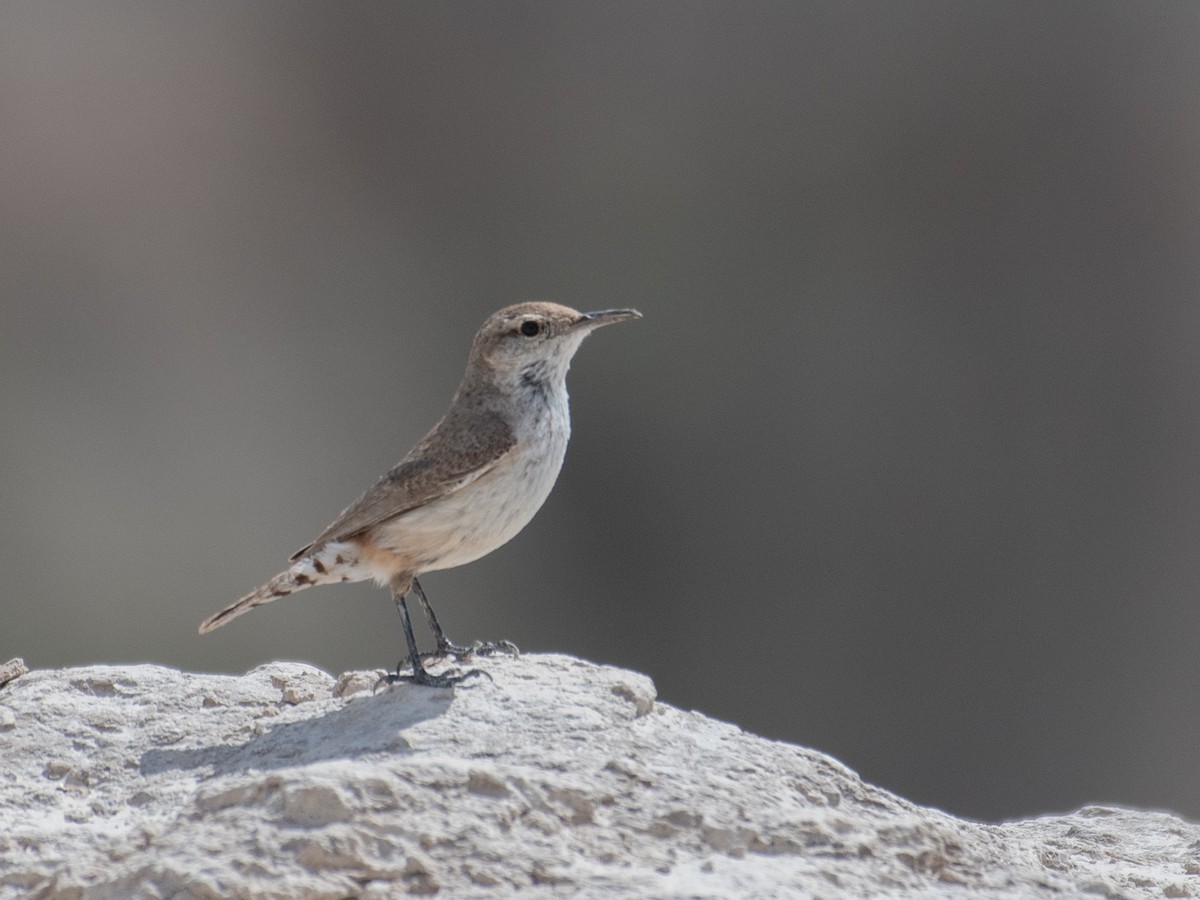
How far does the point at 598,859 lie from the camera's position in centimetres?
365

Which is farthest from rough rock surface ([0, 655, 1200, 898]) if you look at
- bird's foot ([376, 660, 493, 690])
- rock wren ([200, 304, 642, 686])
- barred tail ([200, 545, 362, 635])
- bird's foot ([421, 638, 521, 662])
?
rock wren ([200, 304, 642, 686])

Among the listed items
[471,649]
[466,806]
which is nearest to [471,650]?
[471,649]

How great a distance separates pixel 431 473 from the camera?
5.30 meters

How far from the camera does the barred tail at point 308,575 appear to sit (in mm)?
5348

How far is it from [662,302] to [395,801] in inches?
494

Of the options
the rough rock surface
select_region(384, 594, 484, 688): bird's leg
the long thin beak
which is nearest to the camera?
the rough rock surface

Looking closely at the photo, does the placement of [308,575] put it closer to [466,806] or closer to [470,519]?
[470,519]

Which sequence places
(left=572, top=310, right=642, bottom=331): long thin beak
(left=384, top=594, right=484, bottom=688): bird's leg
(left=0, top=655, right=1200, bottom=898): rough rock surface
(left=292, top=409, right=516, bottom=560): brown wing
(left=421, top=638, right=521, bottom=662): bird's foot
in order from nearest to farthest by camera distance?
(left=0, top=655, right=1200, bottom=898): rough rock surface → (left=384, top=594, right=484, bottom=688): bird's leg → (left=421, top=638, right=521, bottom=662): bird's foot → (left=292, top=409, right=516, bottom=560): brown wing → (left=572, top=310, right=642, bottom=331): long thin beak

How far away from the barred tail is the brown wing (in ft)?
0.15

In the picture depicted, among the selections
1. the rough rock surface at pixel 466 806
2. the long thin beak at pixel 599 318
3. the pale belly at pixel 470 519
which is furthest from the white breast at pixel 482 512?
the rough rock surface at pixel 466 806

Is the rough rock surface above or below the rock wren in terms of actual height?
below

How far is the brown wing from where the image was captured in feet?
17.3

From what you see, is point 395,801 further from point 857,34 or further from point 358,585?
point 857,34

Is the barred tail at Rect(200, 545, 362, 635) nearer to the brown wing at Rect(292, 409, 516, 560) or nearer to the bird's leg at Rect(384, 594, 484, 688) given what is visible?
the brown wing at Rect(292, 409, 516, 560)
